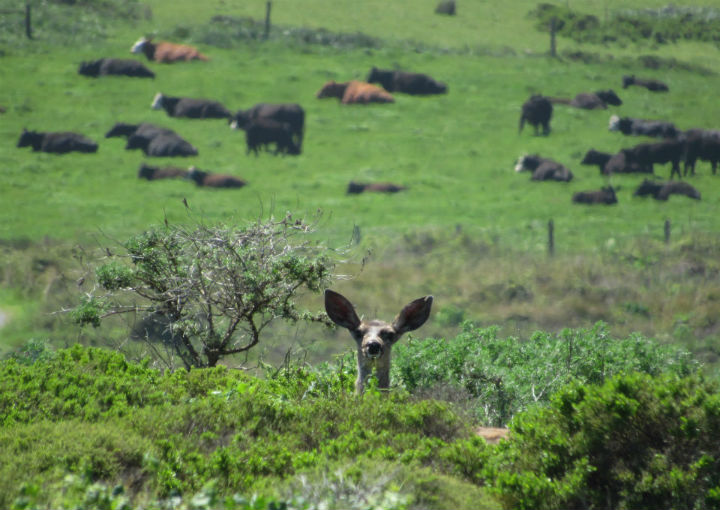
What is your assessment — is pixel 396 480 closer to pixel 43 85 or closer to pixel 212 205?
pixel 212 205

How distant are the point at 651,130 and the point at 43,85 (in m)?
32.3

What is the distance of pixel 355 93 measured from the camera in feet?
188

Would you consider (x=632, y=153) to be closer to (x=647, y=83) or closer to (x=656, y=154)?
(x=656, y=154)

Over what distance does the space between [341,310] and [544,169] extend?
38.0m

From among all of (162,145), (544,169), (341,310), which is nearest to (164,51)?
(162,145)

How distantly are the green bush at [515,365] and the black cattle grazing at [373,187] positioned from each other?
30.8m

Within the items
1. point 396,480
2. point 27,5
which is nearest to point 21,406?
point 396,480

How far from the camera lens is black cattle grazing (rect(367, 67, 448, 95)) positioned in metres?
58.9

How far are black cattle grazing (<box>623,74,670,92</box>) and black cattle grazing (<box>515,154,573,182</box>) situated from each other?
15.8m

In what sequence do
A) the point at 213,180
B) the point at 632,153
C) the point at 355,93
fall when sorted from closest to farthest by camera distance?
the point at 213,180 → the point at 632,153 → the point at 355,93

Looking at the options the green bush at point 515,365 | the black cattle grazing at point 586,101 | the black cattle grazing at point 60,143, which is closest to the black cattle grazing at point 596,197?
the black cattle grazing at point 586,101

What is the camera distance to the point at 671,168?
50969 millimetres

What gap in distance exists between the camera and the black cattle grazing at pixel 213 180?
152 ft

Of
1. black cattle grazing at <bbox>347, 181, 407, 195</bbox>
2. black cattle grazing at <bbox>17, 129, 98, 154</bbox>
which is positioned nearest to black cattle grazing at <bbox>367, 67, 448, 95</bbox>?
black cattle grazing at <bbox>347, 181, 407, 195</bbox>
